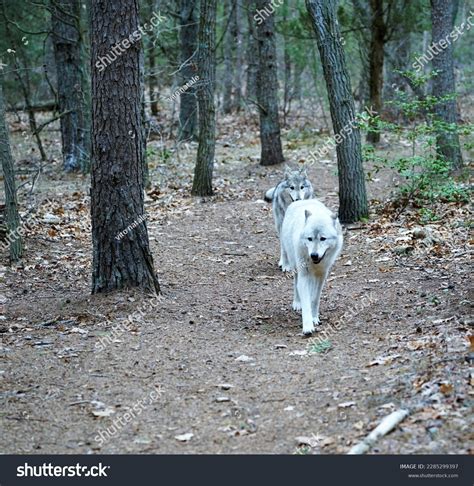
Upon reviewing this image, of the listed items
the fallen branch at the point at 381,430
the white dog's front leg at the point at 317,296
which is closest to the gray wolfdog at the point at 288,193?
the white dog's front leg at the point at 317,296

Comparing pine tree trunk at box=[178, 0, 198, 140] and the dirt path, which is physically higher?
pine tree trunk at box=[178, 0, 198, 140]

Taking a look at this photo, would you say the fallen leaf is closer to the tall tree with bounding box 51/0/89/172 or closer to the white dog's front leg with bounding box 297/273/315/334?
the white dog's front leg with bounding box 297/273/315/334

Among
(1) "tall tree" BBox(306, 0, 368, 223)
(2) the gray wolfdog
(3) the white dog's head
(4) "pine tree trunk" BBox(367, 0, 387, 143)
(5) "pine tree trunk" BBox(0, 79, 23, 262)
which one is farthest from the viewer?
(4) "pine tree trunk" BBox(367, 0, 387, 143)

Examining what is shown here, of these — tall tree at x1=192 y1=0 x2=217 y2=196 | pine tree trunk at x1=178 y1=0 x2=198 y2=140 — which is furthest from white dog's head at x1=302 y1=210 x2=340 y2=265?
pine tree trunk at x1=178 y1=0 x2=198 y2=140

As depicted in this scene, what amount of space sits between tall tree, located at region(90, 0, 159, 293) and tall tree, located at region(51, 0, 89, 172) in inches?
372

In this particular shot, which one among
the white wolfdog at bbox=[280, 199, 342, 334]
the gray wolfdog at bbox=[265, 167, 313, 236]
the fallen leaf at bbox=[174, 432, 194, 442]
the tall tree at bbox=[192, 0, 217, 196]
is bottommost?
the fallen leaf at bbox=[174, 432, 194, 442]

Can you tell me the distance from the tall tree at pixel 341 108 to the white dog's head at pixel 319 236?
438cm

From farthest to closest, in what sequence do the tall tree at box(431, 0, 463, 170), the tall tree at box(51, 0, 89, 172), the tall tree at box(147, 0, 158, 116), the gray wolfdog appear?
the tall tree at box(147, 0, 158, 116) < the tall tree at box(51, 0, 89, 172) < the tall tree at box(431, 0, 463, 170) < the gray wolfdog

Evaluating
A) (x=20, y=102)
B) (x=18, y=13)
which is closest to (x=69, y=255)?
(x=18, y=13)

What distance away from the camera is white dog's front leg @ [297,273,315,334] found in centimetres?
748

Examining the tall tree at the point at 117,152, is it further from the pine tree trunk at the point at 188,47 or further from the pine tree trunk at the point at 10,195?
the pine tree trunk at the point at 188,47

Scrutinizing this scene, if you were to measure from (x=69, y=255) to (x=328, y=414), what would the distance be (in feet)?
22.3

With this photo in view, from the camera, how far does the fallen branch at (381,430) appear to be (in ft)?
14.8

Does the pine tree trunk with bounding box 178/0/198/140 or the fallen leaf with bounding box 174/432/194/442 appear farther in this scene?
the pine tree trunk with bounding box 178/0/198/140
